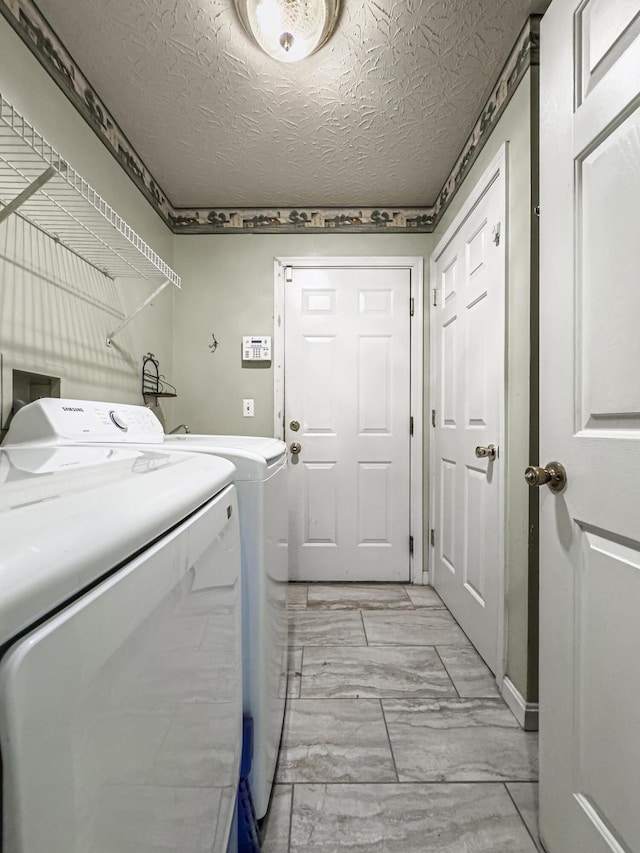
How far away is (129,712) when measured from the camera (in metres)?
0.36

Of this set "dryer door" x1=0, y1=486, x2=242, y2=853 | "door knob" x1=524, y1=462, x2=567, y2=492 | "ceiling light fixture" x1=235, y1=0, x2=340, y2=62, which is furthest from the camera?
"ceiling light fixture" x1=235, y1=0, x2=340, y2=62

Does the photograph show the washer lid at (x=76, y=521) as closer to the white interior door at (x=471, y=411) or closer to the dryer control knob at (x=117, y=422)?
the dryer control knob at (x=117, y=422)

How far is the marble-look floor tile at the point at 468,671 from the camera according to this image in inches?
61.2

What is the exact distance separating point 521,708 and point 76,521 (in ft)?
5.35

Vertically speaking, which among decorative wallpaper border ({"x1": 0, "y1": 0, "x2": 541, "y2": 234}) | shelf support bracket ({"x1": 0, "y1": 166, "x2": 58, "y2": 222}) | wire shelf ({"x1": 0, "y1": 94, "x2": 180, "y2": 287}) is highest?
decorative wallpaper border ({"x1": 0, "y1": 0, "x2": 541, "y2": 234})

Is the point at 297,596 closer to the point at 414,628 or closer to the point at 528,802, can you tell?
the point at 414,628

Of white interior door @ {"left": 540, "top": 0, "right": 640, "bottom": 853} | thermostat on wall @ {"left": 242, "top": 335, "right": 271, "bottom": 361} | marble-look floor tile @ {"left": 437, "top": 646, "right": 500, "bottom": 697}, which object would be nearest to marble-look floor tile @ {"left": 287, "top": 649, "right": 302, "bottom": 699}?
marble-look floor tile @ {"left": 437, "top": 646, "right": 500, "bottom": 697}

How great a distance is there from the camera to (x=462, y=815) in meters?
1.07

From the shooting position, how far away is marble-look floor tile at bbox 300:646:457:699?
1.54m

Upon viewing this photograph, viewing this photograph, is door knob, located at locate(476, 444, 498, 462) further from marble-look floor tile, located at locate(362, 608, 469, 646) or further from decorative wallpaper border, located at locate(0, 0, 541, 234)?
decorative wallpaper border, located at locate(0, 0, 541, 234)

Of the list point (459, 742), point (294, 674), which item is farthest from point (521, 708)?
point (294, 674)

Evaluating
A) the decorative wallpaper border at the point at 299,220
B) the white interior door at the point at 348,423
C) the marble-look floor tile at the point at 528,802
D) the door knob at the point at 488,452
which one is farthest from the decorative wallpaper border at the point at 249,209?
the marble-look floor tile at the point at 528,802

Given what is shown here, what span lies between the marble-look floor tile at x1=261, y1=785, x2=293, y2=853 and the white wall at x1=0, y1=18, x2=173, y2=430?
4.31 feet

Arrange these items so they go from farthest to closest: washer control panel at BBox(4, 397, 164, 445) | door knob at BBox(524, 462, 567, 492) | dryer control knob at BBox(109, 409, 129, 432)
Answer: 1. dryer control knob at BBox(109, 409, 129, 432)
2. washer control panel at BBox(4, 397, 164, 445)
3. door knob at BBox(524, 462, 567, 492)
